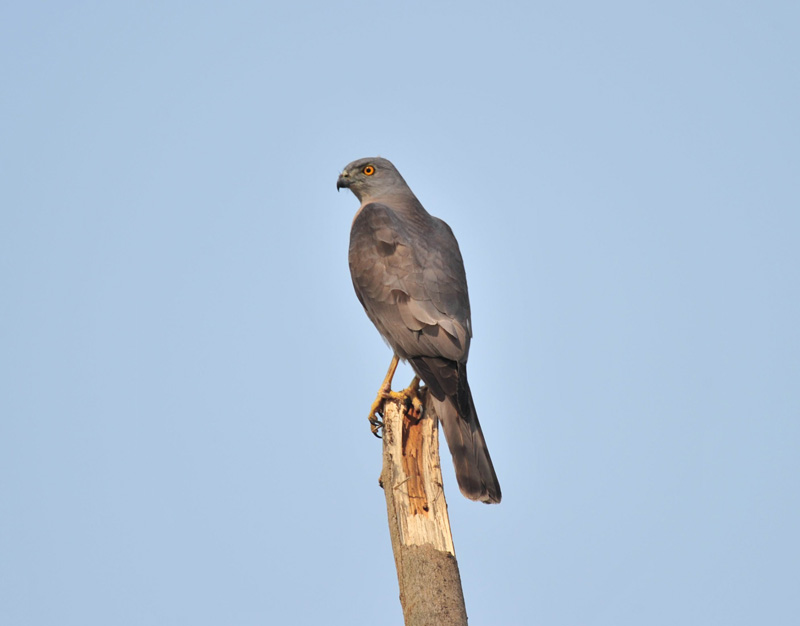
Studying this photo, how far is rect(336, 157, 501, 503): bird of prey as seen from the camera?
5.89 meters

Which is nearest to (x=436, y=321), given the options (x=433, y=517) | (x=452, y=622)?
(x=433, y=517)

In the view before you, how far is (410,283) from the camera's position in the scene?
275 inches

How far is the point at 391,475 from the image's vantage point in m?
5.45

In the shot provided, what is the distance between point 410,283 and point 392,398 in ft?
3.20

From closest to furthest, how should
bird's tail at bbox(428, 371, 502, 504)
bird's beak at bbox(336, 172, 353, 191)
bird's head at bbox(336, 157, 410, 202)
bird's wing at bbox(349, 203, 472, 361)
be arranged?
bird's tail at bbox(428, 371, 502, 504)
bird's wing at bbox(349, 203, 472, 361)
bird's head at bbox(336, 157, 410, 202)
bird's beak at bbox(336, 172, 353, 191)

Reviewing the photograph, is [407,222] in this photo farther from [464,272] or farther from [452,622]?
[452,622]

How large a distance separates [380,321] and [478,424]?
1380 millimetres

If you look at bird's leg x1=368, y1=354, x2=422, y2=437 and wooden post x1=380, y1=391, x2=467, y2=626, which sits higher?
bird's leg x1=368, y1=354, x2=422, y2=437

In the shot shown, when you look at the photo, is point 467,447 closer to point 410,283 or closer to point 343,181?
point 410,283

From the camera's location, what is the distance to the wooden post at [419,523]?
4.77m

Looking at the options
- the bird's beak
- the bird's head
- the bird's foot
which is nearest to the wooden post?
the bird's foot

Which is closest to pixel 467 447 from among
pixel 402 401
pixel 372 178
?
pixel 402 401

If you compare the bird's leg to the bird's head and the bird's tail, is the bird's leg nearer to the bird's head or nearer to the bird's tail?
the bird's tail

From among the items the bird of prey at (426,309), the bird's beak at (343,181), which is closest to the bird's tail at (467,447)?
the bird of prey at (426,309)
